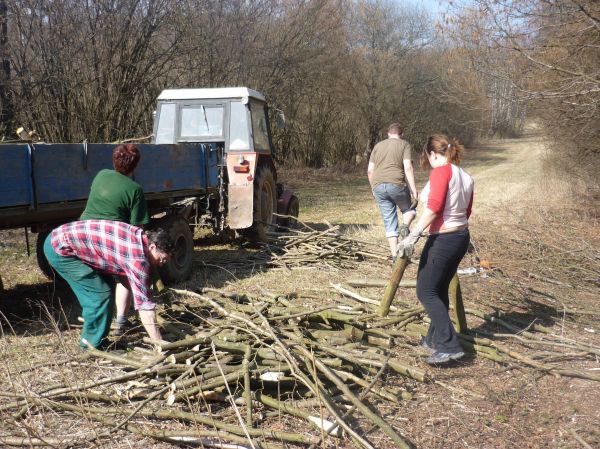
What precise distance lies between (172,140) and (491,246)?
189 inches

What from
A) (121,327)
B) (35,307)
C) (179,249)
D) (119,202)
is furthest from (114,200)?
(179,249)

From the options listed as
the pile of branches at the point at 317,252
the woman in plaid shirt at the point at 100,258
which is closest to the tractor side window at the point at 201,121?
Answer: the pile of branches at the point at 317,252

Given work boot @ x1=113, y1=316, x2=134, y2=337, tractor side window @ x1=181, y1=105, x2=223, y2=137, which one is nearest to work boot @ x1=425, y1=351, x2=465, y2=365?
work boot @ x1=113, y1=316, x2=134, y2=337

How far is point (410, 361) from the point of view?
4.99 metres

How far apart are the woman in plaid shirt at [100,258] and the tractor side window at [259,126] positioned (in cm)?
501

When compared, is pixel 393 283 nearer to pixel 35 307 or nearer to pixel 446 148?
pixel 446 148

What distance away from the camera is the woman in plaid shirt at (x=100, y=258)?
4.75 metres

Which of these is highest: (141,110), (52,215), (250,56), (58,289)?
(250,56)

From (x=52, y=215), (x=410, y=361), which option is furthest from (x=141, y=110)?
(x=410, y=361)

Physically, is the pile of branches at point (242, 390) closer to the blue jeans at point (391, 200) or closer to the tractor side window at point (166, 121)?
the blue jeans at point (391, 200)

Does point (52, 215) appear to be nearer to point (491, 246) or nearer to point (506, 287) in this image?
point (506, 287)

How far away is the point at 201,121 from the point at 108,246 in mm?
5346

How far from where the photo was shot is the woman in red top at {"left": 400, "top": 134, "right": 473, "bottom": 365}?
4867 millimetres

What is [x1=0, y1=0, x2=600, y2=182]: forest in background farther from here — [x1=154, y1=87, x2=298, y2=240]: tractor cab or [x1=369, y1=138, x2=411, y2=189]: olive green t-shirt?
[x1=154, y1=87, x2=298, y2=240]: tractor cab
